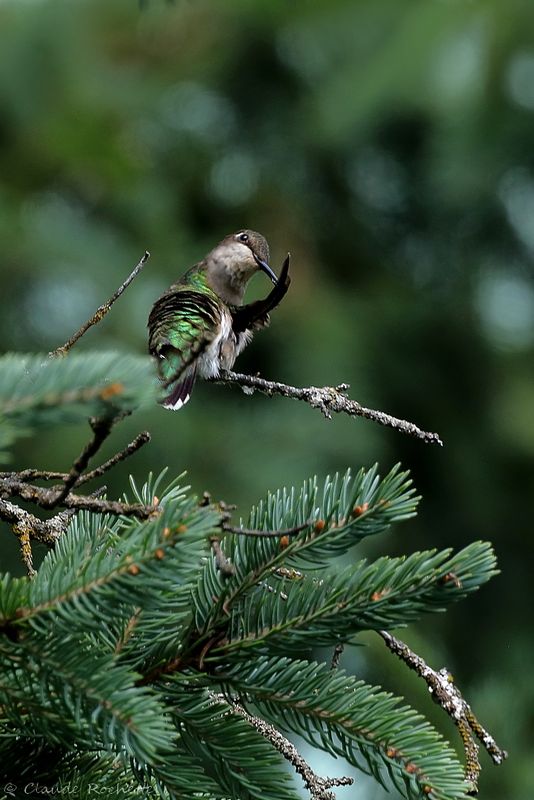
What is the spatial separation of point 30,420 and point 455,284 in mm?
8406

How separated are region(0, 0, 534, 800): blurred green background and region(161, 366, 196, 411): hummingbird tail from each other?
90.7 inches

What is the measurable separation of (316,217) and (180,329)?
5410 mm

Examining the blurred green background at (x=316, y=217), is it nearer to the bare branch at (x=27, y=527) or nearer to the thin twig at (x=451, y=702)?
the bare branch at (x=27, y=527)

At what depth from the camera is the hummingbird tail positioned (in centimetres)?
364

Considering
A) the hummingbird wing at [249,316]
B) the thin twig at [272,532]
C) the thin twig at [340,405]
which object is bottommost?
the thin twig at [272,532]

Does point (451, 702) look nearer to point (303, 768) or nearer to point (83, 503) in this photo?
point (303, 768)

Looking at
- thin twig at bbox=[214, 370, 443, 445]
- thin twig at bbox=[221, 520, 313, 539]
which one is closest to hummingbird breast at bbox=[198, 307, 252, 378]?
thin twig at bbox=[214, 370, 443, 445]

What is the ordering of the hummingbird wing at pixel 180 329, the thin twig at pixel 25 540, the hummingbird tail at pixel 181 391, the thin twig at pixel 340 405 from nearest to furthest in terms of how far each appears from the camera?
the thin twig at pixel 25 540, the thin twig at pixel 340 405, the hummingbird tail at pixel 181 391, the hummingbird wing at pixel 180 329

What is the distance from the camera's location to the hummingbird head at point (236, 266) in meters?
4.80

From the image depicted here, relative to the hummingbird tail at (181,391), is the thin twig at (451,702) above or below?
below

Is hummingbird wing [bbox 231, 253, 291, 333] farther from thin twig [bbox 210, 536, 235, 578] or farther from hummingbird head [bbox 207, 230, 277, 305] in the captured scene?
thin twig [bbox 210, 536, 235, 578]

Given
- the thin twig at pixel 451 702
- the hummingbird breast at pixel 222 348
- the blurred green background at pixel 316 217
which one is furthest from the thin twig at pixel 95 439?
the blurred green background at pixel 316 217

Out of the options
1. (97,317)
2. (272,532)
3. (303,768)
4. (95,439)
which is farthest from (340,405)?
(95,439)

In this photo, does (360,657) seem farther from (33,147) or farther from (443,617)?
(33,147)
